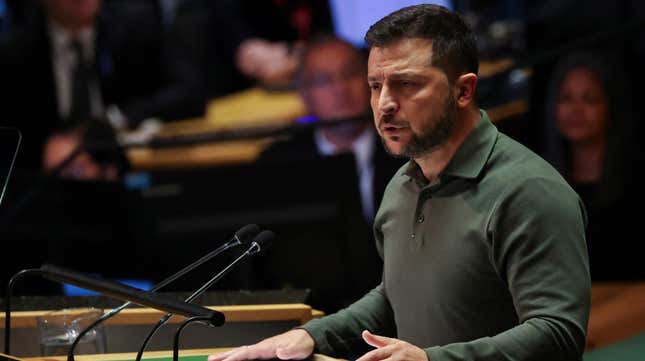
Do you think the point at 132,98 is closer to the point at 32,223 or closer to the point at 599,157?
the point at 32,223

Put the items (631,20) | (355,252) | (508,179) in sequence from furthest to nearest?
1. (631,20)
2. (355,252)
3. (508,179)

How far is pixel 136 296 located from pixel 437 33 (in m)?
0.74

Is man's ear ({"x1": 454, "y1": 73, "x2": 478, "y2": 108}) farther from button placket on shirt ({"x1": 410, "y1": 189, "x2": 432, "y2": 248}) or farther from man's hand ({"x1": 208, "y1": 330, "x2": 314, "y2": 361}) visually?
man's hand ({"x1": 208, "y1": 330, "x2": 314, "y2": 361})

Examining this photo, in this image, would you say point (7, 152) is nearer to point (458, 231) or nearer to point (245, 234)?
point (245, 234)

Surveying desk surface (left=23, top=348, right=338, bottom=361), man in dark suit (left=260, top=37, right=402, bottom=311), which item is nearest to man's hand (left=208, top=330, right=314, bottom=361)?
desk surface (left=23, top=348, right=338, bottom=361)

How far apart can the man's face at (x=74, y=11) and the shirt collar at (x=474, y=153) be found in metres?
4.86

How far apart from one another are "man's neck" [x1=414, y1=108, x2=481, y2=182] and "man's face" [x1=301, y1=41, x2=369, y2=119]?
3.72m

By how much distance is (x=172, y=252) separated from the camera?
4.41 m

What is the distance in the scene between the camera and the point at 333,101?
5.95 meters

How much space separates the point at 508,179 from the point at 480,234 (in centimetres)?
11

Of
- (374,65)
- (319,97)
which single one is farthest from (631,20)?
(374,65)

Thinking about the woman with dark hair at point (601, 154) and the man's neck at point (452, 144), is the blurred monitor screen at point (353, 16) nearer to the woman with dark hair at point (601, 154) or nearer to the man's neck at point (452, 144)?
the woman with dark hair at point (601, 154)

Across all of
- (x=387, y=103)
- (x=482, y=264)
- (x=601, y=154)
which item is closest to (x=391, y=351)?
(x=482, y=264)

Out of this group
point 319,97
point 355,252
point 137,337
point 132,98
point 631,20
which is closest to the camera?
point 137,337
